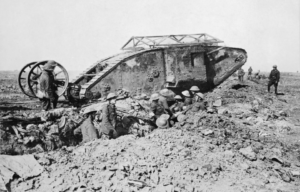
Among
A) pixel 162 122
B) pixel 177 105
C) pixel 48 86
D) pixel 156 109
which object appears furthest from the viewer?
pixel 177 105

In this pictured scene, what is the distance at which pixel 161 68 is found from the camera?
11133 millimetres

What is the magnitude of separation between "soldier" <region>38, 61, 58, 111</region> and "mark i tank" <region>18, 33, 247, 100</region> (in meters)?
0.36

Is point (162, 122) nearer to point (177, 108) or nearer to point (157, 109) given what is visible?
point (157, 109)

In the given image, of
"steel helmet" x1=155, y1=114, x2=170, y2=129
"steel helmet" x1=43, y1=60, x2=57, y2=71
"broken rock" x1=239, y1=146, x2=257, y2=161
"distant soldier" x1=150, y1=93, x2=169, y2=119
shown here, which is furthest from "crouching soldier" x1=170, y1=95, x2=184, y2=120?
"steel helmet" x1=43, y1=60, x2=57, y2=71

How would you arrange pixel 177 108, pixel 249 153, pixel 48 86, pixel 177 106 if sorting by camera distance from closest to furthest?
1. pixel 249 153
2. pixel 48 86
3. pixel 177 108
4. pixel 177 106

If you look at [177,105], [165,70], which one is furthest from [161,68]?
[177,105]

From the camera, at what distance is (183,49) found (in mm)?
11391

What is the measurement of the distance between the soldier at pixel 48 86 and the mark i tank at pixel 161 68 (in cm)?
36

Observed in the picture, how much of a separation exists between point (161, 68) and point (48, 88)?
4.34m

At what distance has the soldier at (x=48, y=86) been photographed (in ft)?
28.1

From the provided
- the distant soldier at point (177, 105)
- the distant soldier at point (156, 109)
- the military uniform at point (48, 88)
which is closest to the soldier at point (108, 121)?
the distant soldier at point (156, 109)

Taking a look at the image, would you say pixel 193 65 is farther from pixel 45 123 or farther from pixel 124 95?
pixel 45 123

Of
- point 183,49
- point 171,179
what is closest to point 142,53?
point 183,49

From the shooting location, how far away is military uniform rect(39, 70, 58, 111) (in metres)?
8.57
